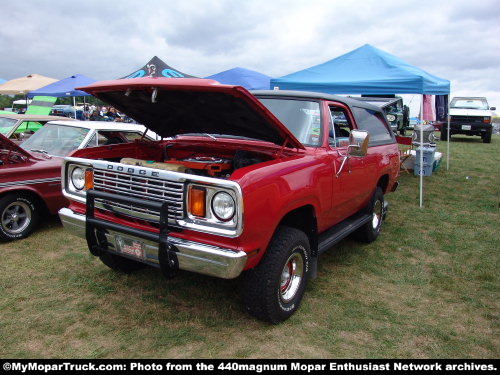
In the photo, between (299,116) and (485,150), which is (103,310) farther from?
(485,150)

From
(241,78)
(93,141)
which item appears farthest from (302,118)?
(241,78)

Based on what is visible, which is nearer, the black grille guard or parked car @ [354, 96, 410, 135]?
the black grille guard

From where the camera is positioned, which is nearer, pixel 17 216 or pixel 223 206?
pixel 223 206

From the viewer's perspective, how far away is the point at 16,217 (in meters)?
4.88

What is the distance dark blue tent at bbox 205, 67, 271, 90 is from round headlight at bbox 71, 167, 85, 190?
10121 mm

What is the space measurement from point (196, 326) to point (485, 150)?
1619 centimetres

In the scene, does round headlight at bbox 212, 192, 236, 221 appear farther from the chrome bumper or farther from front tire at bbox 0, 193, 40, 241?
front tire at bbox 0, 193, 40, 241

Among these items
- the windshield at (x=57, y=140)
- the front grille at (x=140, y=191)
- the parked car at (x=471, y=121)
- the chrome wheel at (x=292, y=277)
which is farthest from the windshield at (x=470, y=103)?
the front grille at (x=140, y=191)

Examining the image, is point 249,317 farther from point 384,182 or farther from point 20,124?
point 20,124

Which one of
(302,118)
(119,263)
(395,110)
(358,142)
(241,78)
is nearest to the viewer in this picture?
(358,142)

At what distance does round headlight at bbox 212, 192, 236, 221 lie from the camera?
2.55m

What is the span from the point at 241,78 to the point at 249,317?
11.1 metres

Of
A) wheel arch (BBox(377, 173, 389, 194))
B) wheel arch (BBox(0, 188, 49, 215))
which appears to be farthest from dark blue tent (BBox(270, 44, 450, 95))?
wheel arch (BBox(0, 188, 49, 215))

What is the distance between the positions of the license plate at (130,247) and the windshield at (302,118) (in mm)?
1775
